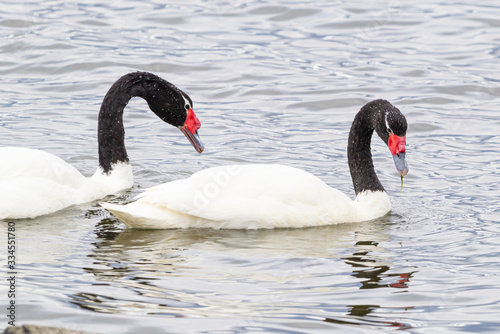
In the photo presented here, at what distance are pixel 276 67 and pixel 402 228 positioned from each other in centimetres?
924

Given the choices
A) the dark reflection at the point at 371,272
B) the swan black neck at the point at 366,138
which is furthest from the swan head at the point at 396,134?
the dark reflection at the point at 371,272

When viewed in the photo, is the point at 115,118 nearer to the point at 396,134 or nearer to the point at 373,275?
the point at 396,134

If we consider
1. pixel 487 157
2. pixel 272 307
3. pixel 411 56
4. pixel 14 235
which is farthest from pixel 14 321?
pixel 411 56

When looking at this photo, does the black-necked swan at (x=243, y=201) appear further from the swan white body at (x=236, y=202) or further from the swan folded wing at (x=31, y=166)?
the swan folded wing at (x=31, y=166)

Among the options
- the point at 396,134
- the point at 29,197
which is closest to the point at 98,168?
the point at 29,197

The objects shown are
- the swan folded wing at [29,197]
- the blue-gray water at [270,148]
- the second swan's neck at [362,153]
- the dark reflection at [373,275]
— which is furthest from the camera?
the second swan's neck at [362,153]

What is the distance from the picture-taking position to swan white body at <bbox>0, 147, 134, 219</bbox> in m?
10.7

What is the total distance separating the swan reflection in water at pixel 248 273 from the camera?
315 inches

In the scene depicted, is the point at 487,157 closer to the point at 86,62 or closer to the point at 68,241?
the point at 68,241

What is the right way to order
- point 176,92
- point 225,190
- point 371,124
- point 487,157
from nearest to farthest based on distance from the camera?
point 225,190 → point 371,124 → point 176,92 → point 487,157

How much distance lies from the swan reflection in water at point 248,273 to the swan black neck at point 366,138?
2.04 feet

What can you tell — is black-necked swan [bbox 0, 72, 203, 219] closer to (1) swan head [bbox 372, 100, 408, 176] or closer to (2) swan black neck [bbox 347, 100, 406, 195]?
(2) swan black neck [bbox 347, 100, 406, 195]

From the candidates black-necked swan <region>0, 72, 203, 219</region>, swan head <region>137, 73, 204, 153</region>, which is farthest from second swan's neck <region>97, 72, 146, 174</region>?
swan head <region>137, 73, 204, 153</region>

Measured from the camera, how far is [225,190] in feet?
33.9
